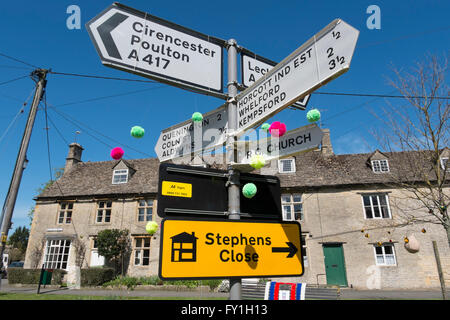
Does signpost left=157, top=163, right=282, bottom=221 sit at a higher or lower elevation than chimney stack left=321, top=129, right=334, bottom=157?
lower

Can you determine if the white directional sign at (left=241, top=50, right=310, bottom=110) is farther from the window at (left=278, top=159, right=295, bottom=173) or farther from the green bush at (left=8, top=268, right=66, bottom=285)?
the green bush at (left=8, top=268, right=66, bottom=285)

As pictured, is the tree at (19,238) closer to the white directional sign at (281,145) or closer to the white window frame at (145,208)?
the white window frame at (145,208)

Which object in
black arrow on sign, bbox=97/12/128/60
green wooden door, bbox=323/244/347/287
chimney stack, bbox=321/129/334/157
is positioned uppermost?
chimney stack, bbox=321/129/334/157

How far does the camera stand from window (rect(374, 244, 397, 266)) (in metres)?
16.5

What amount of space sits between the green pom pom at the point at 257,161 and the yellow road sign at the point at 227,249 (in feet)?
1.49

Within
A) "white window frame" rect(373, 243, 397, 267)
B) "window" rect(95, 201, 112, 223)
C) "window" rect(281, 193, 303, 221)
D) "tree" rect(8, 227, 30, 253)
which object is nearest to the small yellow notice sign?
"window" rect(281, 193, 303, 221)

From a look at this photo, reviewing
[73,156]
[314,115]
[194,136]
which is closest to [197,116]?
[194,136]

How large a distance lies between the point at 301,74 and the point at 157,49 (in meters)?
1.33

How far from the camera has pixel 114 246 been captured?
18406 millimetres

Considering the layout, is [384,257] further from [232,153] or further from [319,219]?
[232,153]

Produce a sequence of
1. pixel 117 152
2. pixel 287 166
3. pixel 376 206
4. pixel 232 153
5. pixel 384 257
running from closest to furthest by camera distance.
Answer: pixel 232 153 < pixel 117 152 < pixel 384 257 < pixel 376 206 < pixel 287 166

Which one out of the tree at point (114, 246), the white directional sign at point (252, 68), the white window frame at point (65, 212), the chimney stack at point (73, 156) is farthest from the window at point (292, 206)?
the chimney stack at point (73, 156)

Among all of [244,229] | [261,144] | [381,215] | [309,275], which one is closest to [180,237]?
[244,229]

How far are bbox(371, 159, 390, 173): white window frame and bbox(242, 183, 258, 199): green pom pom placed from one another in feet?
65.1
